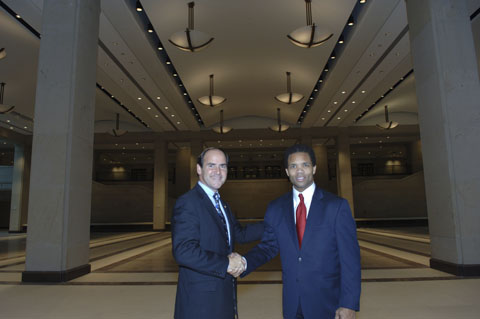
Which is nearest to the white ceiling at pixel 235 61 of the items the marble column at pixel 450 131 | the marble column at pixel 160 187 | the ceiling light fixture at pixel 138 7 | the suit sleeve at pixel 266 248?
the ceiling light fixture at pixel 138 7

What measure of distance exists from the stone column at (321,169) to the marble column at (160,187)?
10.8 m

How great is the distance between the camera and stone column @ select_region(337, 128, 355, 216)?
813 inches

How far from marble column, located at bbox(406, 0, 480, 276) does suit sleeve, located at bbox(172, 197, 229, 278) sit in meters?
5.46

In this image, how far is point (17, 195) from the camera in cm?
2073

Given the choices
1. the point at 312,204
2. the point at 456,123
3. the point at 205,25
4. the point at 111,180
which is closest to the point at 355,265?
the point at 312,204

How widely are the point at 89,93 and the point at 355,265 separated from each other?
6.37 metres

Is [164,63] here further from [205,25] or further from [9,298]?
[9,298]

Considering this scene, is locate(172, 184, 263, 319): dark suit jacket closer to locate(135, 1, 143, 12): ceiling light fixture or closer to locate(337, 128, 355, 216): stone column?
locate(135, 1, 143, 12): ceiling light fixture

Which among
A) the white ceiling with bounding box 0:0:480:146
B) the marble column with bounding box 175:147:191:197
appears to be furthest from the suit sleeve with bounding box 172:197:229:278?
the marble column with bounding box 175:147:191:197

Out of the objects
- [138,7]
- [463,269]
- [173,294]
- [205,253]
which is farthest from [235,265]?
[138,7]

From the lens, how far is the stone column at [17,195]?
20.3 meters

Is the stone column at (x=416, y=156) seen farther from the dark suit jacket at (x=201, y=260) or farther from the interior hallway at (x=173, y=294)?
the dark suit jacket at (x=201, y=260)

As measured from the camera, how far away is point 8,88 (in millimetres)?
14438

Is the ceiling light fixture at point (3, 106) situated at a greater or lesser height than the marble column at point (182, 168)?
greater
